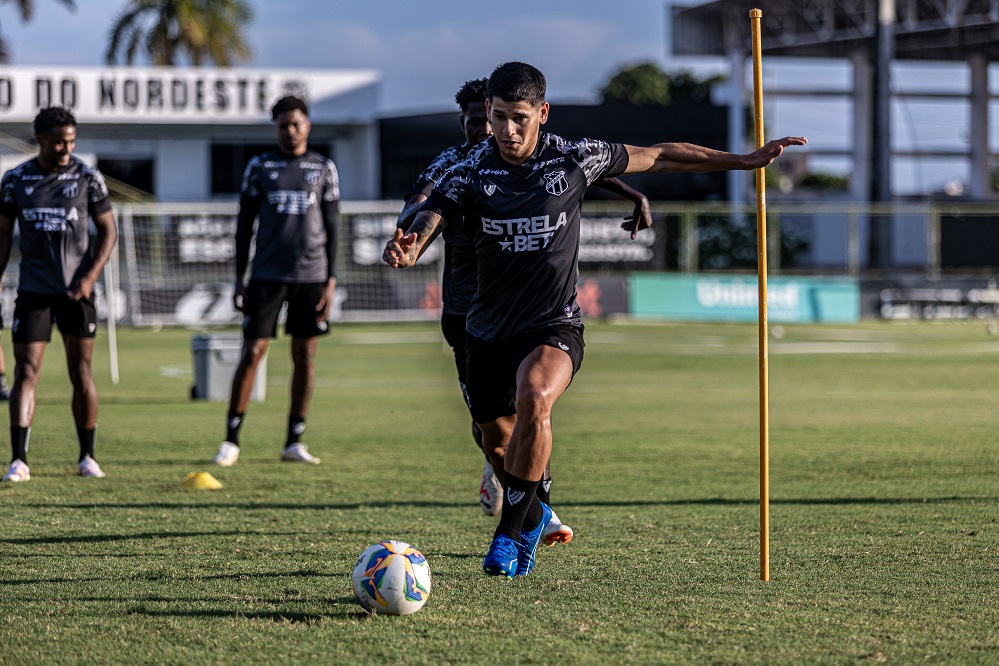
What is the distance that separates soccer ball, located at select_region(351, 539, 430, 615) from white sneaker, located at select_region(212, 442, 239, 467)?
15.4ft

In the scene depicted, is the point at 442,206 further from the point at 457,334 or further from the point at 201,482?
the point at 201,482

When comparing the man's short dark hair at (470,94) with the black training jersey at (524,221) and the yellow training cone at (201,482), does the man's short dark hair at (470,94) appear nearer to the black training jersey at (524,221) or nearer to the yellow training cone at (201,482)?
the black training jersey at (524,221)

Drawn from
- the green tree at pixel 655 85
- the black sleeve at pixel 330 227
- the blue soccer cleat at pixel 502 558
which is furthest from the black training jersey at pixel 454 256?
Result: the green tree at pixel 655 85

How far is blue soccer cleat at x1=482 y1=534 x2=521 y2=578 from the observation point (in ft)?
17.3

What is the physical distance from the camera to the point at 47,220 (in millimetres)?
8695

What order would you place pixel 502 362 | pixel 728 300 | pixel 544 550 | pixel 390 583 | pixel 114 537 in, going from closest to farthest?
pixel 390 583 → pixel 502 362 → pixel 544 550 → pixel 114 537 → pixel 728 300

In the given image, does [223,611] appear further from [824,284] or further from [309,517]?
[824,284]

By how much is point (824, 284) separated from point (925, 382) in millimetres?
15833

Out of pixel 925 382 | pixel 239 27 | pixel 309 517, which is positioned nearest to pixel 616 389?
pixel 925 382

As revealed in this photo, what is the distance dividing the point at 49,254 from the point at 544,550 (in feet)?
13.6

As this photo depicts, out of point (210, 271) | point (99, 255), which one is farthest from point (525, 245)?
point (210, 271)

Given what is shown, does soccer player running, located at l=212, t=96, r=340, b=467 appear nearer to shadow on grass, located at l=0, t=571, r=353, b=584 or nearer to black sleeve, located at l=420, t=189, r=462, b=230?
shadow on grass, located at l=0, t=571, r=353, b=584

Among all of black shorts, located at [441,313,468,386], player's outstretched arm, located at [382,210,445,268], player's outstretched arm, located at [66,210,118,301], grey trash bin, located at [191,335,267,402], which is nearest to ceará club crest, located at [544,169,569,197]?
player's outstretched arm, located at [382,210,445,268]

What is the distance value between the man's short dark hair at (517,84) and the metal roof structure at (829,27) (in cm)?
4428
